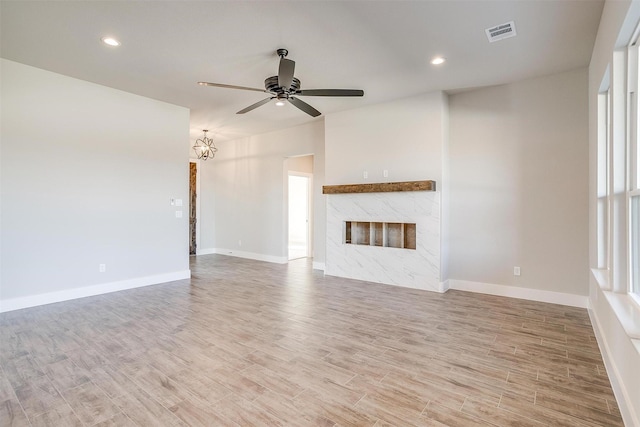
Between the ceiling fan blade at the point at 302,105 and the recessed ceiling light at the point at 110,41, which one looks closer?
the recessed ceiling light at the point at 110,41

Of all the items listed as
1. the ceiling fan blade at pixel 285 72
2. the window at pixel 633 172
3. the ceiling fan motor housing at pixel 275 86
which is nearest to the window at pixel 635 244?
the window at pixel 633 172

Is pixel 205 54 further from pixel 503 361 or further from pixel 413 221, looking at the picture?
pixel 503 361

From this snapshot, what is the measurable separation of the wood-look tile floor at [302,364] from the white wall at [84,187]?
0.55 metres

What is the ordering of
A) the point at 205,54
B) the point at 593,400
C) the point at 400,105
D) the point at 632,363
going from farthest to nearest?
the point at 400,105 < the point at 205,54 < the point at 593,400 < the point at 632,363

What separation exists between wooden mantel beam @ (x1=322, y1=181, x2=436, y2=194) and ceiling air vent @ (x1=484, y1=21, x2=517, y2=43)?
198 centimetres

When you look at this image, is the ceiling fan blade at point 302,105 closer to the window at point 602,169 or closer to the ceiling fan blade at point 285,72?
the ceiling fan blade at point 285,72

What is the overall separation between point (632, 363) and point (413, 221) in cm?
332

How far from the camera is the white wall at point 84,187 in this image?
388cm

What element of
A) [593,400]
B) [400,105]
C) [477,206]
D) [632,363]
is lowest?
[593,400]

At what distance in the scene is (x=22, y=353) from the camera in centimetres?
271

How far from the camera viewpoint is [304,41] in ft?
10.8

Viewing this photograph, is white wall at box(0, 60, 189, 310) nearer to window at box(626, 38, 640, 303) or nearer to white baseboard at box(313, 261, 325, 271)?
white baseboard at box(313, 261, 325, 271)

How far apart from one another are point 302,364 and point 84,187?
162 inches

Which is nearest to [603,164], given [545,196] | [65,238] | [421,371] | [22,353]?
[545,196]
